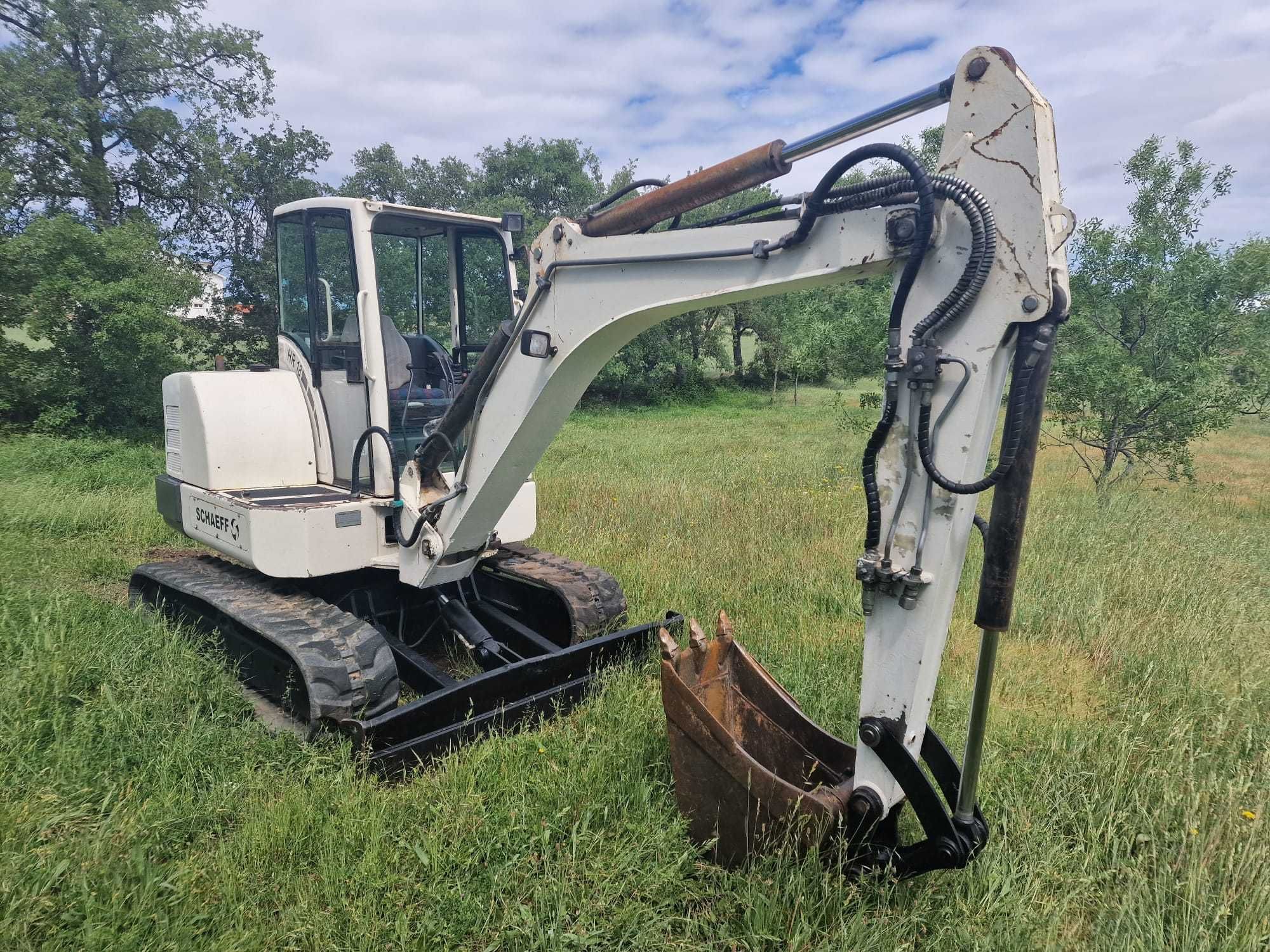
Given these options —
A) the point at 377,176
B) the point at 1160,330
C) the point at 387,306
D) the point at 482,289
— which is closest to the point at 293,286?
the point at 387,306

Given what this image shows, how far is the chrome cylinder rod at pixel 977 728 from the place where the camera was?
2225 mm

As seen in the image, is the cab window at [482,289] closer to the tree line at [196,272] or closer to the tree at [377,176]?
the tree line at [196,272]

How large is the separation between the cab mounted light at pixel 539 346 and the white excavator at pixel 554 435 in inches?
0.4

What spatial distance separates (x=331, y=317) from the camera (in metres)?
4.33

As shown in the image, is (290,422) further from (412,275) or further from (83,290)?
(83,290)

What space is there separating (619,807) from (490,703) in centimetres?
93

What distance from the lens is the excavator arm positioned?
204 cm

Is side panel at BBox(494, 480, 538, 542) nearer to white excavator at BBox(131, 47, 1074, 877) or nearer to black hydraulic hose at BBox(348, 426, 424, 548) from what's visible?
white excavator at BBox(131, 47, 1074, 877)

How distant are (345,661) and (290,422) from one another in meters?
Result: 1.73

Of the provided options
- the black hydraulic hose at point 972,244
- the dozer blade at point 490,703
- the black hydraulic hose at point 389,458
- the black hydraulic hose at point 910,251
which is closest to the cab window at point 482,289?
the black hydraulic hose at point 389,458

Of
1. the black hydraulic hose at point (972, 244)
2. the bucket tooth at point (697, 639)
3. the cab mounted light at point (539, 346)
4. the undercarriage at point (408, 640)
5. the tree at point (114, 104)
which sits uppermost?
the tree at point (114, 104)

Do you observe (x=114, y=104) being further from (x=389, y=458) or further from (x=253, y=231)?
(x=389, y=458)

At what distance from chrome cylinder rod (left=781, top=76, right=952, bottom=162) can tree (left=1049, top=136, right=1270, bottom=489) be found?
736 cm

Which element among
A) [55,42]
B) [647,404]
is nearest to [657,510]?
[55,42]
